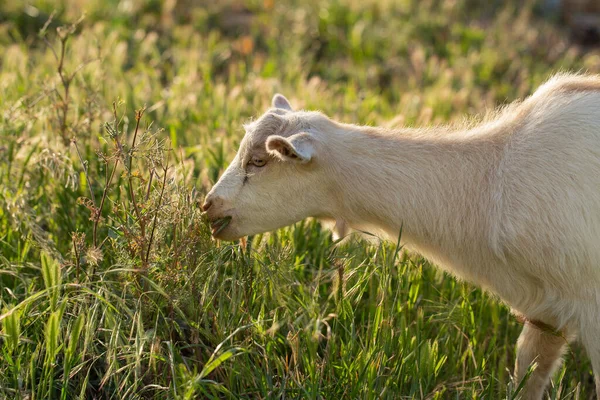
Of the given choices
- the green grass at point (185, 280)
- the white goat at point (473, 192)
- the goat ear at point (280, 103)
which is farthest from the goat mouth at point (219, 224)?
the goat ear at point (280, 103)

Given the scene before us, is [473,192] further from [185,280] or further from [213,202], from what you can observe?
[185,280]

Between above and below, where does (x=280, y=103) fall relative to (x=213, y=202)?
above

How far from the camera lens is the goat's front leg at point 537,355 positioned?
4316mm

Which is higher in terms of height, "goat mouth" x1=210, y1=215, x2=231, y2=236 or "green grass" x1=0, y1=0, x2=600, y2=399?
"goat mouth" x1=210, y1=215, x2=231, y2=236

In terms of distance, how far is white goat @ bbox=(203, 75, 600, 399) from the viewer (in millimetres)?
3678

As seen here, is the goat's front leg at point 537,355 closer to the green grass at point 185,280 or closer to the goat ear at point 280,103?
the green grass at point 185,280

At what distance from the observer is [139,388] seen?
3697 mm

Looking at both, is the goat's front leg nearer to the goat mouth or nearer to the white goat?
the white goat

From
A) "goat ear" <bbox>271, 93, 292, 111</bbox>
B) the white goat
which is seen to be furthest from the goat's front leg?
"goat ear" <bbox>271, 93, 292, 111</bbox>

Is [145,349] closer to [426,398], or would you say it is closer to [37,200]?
[426,398]

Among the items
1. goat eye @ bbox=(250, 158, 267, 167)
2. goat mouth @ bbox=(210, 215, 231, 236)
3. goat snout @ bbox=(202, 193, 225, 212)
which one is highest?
goat eye @ bbox=(250, 158, 267, 167)

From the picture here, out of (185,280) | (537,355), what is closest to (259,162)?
(185,280)

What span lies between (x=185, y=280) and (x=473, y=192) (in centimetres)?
146

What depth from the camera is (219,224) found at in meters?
4.01
